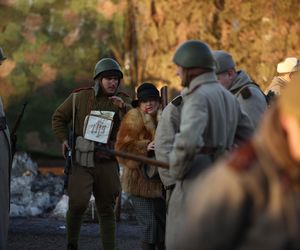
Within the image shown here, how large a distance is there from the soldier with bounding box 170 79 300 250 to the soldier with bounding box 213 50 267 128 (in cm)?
369

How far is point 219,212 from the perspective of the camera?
2688 millimetres

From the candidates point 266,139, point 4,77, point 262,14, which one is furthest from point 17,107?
point 266,139

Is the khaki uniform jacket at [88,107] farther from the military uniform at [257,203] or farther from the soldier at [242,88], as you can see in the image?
the military uniform at [257,203]

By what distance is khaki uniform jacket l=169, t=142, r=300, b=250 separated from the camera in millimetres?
2672

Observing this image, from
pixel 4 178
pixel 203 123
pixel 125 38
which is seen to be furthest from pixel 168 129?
pixel 125 38

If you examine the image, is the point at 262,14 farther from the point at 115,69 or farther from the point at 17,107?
the point at 115,69

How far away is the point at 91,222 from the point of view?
34.1 ft

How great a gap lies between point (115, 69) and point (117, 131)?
57 cm

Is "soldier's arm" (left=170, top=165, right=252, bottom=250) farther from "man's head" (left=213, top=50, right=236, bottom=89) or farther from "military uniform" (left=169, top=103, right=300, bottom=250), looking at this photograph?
"man's head" (left=213, top=50, right=236, bottom=89)

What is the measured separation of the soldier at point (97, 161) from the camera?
7.78m

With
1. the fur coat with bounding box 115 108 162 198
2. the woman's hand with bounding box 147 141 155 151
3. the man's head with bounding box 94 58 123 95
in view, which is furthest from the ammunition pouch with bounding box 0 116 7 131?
the woman's hand with bounding box 147 141 155 151

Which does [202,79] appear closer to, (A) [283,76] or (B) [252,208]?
(B) [252,208]

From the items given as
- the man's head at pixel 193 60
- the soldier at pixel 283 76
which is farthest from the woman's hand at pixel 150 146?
the soldier at pixel 283 76

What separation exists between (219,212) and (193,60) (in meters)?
2.96
